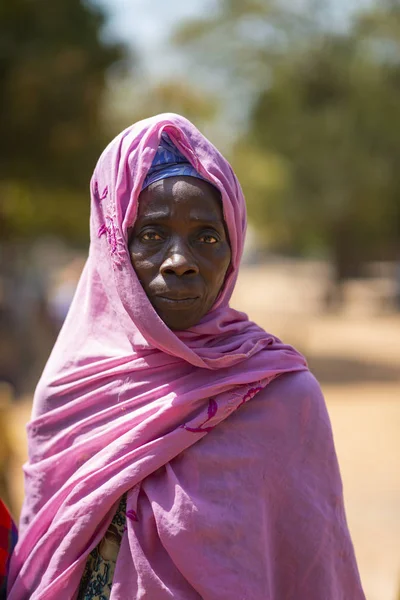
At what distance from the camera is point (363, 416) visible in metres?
10.6

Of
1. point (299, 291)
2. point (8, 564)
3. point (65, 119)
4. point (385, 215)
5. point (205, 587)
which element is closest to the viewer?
point (205, 587)

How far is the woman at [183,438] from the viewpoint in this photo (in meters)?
1.77

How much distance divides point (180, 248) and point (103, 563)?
2.42ft

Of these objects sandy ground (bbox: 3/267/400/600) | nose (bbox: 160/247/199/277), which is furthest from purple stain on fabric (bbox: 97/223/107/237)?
sandy ground (bbox: 3/267/400/600)

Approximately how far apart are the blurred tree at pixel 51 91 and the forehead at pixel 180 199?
34.4 ft

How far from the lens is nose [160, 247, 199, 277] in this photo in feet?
5.84

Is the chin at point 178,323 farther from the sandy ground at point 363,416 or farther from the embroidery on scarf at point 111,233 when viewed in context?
the sandy ground at point 363,416

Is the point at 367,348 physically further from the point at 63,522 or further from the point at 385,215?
the point at 63,522

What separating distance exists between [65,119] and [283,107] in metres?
7.47

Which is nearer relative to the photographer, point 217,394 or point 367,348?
point 217,394

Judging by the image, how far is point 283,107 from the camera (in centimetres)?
1842

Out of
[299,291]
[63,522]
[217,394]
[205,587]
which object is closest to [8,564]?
[63,522]

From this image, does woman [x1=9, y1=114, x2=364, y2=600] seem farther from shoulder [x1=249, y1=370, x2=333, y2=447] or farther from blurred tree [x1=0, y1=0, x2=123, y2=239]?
blurred tree [x1=0, y1=0, x2=123, y2=239]

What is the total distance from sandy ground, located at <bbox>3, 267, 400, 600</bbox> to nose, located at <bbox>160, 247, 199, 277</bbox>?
253 cm
